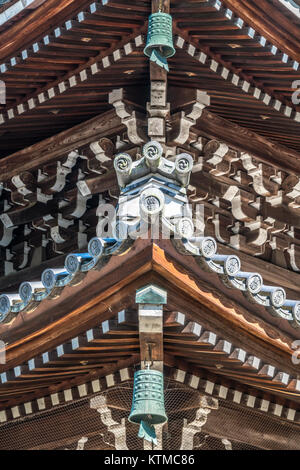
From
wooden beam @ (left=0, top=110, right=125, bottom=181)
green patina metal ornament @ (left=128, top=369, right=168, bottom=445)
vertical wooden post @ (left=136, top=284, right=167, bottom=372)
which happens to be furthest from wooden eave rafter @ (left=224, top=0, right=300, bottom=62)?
green patina metal ornament @ (left=128, top=369, right=168, bottom=445)

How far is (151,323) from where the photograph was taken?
10914mm

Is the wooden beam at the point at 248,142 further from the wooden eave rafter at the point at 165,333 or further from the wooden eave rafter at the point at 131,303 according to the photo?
the wooden eave rafter at the point at 131,303

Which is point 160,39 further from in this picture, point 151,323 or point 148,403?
point 148,403

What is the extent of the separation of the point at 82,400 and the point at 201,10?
11.9 ft

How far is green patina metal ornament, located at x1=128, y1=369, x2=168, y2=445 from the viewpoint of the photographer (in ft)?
35.5

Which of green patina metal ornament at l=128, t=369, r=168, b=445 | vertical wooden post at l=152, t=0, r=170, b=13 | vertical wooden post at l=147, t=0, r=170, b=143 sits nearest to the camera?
green patina metal ornament at l=128, t=369, r=168, b=445

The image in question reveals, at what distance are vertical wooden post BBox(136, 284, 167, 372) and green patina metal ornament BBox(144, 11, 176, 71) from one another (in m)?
2.61

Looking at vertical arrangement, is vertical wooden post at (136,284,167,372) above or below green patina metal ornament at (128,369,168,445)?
above

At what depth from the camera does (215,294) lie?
11039 mm

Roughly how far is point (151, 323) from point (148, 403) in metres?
0.61

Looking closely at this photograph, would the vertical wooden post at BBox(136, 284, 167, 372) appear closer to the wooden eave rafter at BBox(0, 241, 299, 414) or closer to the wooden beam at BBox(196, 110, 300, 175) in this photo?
the wooden eave rafter at BBox(0, 241, 299, 414)

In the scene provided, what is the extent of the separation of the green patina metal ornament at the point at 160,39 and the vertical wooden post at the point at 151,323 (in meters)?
2.61

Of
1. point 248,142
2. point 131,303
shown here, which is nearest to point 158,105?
point 248,142
